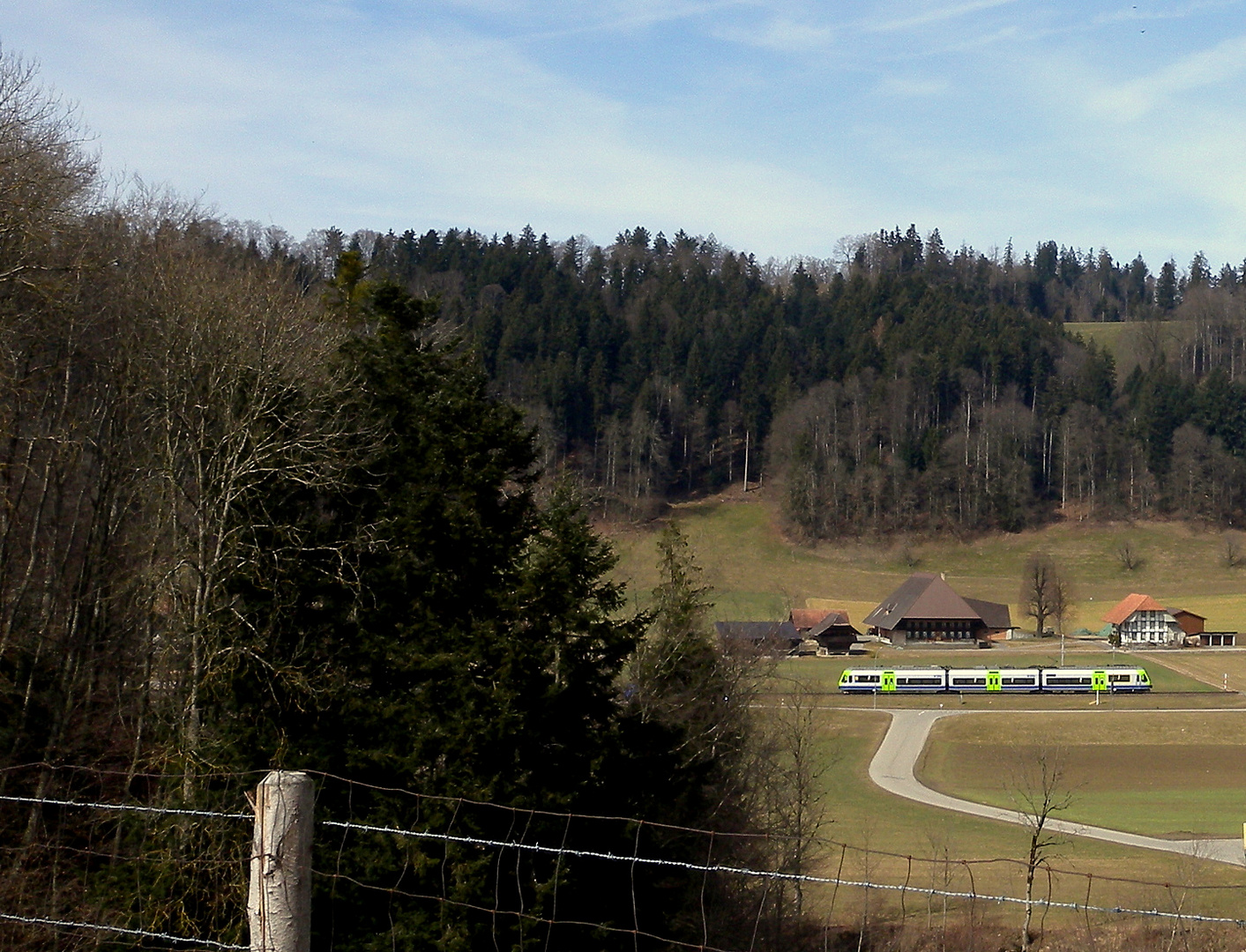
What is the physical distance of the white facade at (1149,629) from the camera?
276 feet

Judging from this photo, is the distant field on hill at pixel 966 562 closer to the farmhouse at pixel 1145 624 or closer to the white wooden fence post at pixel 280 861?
the farmhouse at pixel 1145 624

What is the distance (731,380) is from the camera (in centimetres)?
12962

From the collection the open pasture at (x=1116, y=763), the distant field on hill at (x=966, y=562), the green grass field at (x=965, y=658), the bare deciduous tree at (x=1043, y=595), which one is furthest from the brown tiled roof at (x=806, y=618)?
the open pasture at (x=1116, y=763)

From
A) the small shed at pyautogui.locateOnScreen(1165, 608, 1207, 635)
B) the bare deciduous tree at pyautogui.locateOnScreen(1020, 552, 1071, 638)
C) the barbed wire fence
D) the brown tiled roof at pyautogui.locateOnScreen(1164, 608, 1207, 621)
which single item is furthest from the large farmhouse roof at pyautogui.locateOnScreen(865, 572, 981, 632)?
the barbed wire fence

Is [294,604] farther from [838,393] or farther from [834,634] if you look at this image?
[838,393]

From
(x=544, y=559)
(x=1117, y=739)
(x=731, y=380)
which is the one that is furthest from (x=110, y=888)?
(x=731, y=380)

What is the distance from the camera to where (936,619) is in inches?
3403

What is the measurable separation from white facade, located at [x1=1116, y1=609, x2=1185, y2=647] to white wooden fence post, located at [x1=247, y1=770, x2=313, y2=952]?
3431 inches

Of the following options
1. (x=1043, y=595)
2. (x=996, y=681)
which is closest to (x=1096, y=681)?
(x=996, y=681)

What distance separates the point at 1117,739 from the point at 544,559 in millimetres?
39793

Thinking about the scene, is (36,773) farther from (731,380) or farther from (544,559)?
(731,380)

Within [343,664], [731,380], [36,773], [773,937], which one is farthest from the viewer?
[731,380]

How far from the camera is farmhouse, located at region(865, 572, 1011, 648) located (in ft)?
284

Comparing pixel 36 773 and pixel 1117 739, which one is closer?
pixel 36 773
